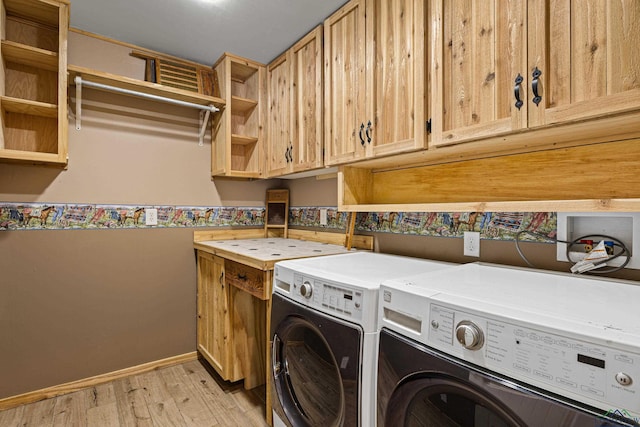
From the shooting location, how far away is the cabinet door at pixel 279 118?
2.32 m

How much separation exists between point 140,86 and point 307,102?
1.13 meters

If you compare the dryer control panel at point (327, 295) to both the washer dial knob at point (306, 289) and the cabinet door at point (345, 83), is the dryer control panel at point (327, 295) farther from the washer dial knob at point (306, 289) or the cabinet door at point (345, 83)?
the cabinet door at point (345, 83)

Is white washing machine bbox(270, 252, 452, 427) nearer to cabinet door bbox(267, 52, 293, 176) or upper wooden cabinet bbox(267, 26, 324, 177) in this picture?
upper wooden cabinet bbox(267, 26, 324, 177)

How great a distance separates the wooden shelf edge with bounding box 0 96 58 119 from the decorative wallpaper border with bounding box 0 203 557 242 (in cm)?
55

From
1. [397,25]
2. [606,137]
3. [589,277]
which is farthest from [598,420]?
[397,25]

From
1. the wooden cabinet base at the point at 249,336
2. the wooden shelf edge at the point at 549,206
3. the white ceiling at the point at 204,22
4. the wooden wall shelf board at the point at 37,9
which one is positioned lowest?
the wooden cabinet base at the point at 249,336

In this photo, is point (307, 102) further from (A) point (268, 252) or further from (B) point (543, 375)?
(B) point (543, 375)

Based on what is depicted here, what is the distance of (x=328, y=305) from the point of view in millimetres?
1208

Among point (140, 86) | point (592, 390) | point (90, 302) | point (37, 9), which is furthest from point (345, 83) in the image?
point (90, 302)

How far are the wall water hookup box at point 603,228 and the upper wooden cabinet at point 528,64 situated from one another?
413 millimetres

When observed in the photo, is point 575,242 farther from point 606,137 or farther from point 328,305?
point 328,305

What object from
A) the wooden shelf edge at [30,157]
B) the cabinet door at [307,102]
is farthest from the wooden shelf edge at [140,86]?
the cabinet door at [307,102]

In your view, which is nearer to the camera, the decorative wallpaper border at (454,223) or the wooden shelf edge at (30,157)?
the decorative wallpaper border at (454,223)

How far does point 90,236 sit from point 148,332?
2.64ft
